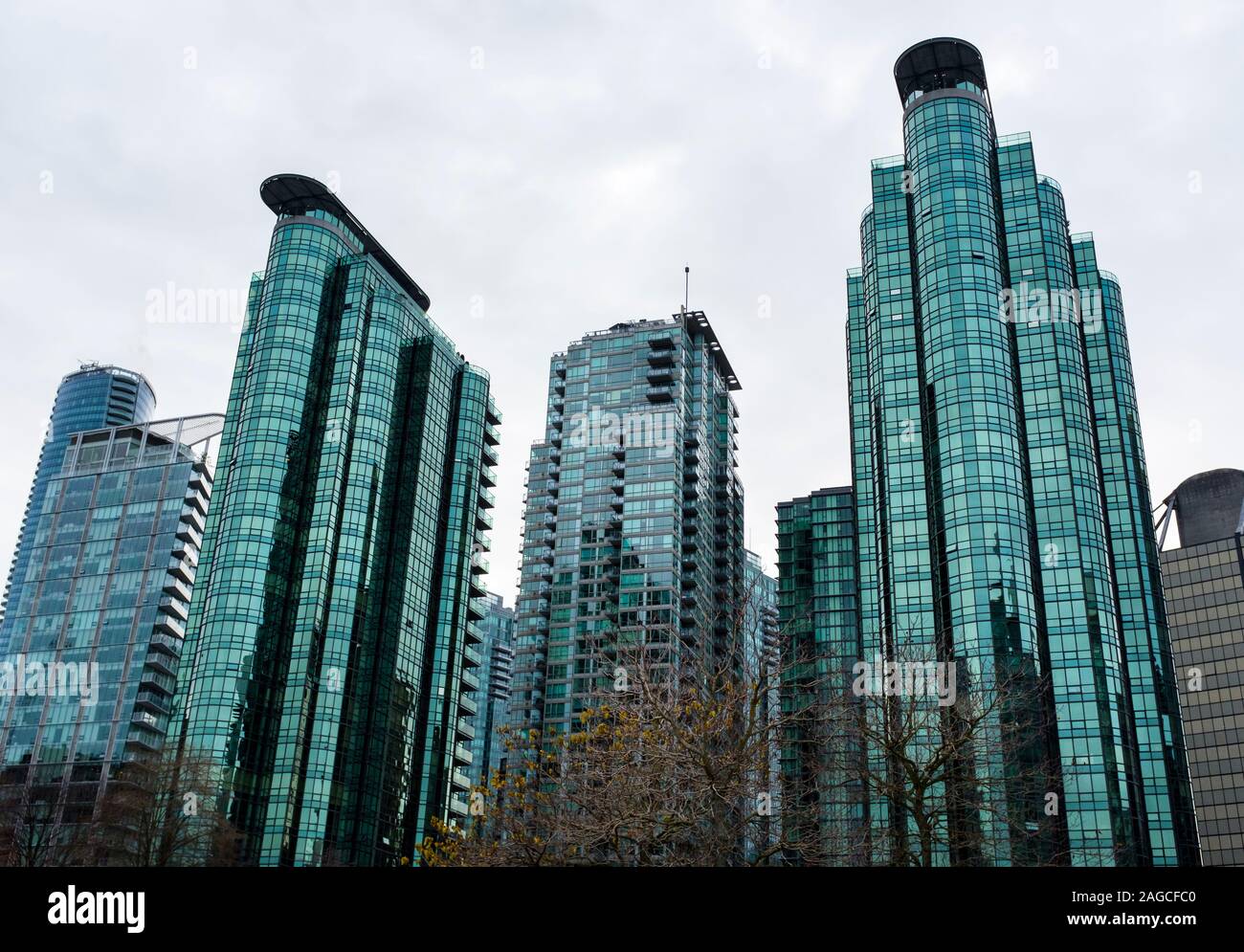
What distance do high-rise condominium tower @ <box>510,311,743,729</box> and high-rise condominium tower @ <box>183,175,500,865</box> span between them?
60.4 feet

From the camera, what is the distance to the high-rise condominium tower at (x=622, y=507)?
152m

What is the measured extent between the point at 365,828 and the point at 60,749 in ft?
205

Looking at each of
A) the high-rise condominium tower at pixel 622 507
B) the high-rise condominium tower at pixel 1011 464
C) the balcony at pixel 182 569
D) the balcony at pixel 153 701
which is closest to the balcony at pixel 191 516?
the balcony at pixel 182 569

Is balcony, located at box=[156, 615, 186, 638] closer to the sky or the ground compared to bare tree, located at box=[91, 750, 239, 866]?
closer to the sky

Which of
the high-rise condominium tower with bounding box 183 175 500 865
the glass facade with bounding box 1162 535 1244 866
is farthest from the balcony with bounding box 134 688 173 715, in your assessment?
the glass facade with bounding box 1162 535 1244 866

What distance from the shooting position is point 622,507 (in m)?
159

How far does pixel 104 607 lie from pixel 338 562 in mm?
64465

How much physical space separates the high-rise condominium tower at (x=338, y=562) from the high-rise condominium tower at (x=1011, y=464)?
5145 centimetres

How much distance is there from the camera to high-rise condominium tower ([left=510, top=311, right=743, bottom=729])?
497 feet

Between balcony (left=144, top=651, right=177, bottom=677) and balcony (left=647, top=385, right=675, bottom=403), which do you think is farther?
balcony (left=647, top=385, right=675, bottom=403)

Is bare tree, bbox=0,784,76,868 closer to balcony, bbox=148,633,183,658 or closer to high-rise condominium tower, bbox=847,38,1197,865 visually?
balcony, bbox=148,633,183,658

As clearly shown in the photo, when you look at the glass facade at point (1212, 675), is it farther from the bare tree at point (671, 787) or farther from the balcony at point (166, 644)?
the balcony at point (166, 644)

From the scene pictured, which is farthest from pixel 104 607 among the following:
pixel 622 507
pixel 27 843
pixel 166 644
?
pixel 27 843
